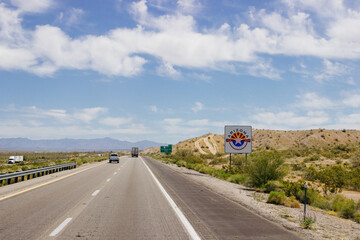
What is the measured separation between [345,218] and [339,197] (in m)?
2.74

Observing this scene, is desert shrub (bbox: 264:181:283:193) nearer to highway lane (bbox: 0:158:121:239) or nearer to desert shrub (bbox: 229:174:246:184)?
desert shrub (bbox: 229:174:246:184)

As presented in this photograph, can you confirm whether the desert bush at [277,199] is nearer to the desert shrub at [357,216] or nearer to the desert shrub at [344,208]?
the desert shrub at [344,208]

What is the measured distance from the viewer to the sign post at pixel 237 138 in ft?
101

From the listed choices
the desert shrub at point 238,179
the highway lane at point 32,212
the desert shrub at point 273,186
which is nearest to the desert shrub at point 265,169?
the desert shrub at point 273,186

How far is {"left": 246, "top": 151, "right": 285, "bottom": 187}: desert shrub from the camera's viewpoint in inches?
735

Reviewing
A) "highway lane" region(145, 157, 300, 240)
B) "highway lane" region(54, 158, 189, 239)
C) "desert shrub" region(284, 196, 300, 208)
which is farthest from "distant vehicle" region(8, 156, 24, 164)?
"desert shrub" region(284, 196, 300, 208)

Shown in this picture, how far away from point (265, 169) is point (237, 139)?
12.2 metres

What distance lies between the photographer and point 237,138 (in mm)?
30906

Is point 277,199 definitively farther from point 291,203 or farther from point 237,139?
point 237,139

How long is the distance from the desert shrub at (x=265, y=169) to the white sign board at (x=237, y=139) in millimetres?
11203

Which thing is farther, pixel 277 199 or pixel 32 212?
pixel 277 199

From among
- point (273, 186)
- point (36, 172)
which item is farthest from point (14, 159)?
point (273, 186)

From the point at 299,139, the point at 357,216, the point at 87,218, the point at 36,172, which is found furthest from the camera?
the point at 299,139

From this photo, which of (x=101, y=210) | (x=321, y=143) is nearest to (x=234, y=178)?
(x=101, y=210)
